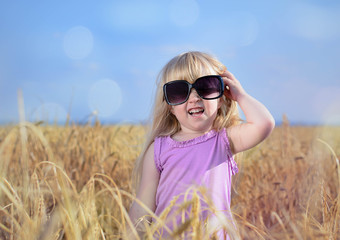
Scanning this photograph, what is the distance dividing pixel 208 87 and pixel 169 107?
33 centimetres

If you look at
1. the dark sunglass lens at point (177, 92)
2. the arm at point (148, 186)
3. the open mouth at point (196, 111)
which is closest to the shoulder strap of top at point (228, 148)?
the open mouth at point (196, 111)

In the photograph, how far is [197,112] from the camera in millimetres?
1853

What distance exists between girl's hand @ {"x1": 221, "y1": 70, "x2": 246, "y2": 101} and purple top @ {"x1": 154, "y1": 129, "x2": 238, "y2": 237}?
0.66ft

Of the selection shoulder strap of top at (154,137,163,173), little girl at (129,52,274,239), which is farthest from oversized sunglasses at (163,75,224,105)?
shoulder strap of top at (154,137,163,173)

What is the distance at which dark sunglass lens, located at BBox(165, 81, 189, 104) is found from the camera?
1.82 metres

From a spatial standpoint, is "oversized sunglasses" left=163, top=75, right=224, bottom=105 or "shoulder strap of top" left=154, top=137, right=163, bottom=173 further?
"shoulder strap of top" left=154, top=137, right=163, bottom=173

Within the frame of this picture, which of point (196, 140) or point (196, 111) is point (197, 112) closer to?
point (196, 111)

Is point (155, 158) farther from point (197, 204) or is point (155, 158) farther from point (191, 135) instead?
point (197, 204)

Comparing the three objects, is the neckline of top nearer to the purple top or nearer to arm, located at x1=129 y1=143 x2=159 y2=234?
the purple top

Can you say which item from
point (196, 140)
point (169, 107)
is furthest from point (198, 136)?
point (169, 107)

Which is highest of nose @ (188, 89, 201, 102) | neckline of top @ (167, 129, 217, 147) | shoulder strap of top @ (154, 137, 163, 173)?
nose @ (188, 89, 201, 102)

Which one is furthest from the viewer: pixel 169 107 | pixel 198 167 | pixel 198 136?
pixel 169 107

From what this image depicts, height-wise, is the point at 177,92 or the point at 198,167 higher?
the point at 177,92

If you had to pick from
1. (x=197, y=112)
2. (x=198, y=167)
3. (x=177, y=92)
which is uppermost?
(x=177, y=92)
